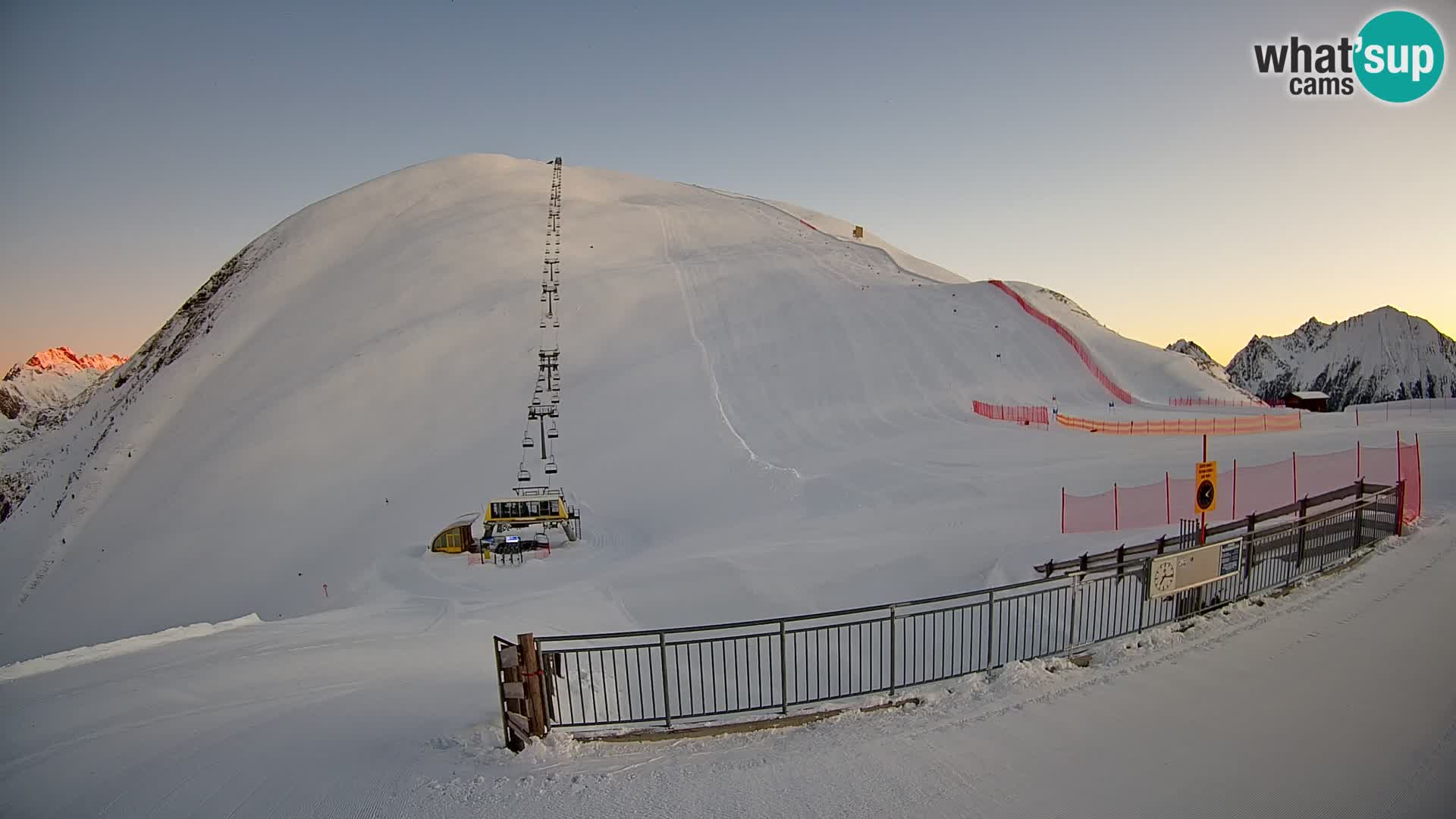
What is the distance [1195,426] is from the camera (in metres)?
31.1

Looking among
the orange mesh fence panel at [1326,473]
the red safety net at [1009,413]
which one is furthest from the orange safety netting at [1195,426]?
the orange mesh fence panel at [1326,473]

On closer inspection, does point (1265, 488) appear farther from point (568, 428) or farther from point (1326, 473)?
point (568, 428)

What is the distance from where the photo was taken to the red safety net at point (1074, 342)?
41.8 metres

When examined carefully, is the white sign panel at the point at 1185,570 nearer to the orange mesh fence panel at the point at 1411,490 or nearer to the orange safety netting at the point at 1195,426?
the orange mesh fence panel at the point at 1411,490

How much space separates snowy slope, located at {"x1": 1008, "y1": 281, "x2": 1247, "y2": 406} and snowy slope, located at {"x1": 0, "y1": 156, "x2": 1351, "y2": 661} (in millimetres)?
346

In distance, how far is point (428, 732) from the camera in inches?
302

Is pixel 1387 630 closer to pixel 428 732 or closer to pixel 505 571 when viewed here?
pixel 428 732

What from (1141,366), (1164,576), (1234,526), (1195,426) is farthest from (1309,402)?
(1164,576)

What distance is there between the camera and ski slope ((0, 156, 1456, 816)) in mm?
6547

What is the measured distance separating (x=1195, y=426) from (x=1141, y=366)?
59.4 ft

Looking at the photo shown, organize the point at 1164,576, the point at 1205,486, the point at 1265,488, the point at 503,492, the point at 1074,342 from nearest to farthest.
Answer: the point at 1164,576, the point at 1205,486, the point at 1265,488, the point at 503,492, the point at 1074,342

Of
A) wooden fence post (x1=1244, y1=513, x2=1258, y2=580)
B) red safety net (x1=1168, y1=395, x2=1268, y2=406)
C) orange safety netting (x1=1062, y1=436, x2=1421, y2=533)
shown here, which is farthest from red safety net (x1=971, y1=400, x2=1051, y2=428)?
wooden fence post (x1=1244, y1=513, x2=1258, y2=580)

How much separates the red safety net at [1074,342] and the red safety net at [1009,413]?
752 centimetres

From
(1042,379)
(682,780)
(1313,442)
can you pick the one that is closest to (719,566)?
(682,780)
